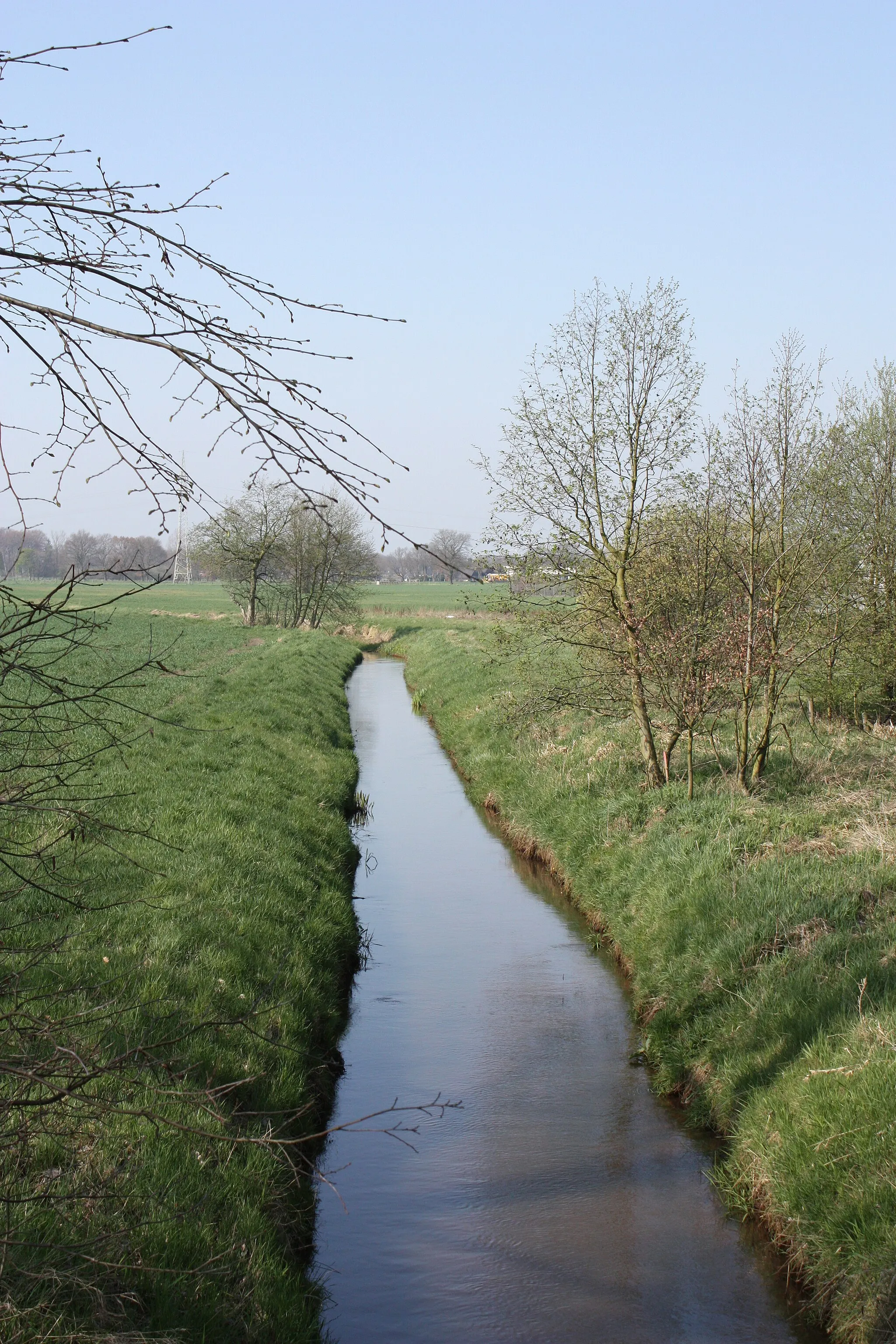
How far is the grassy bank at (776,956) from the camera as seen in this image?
19.0ft

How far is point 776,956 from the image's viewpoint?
8.37 m

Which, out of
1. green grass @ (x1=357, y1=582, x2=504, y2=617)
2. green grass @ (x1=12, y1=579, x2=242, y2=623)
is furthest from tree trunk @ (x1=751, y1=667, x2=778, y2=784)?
green grass @ (x1=12, y1=579, x2=242, y2=623)

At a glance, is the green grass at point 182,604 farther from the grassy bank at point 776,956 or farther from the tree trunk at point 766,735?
the tree trunk at point 766,735

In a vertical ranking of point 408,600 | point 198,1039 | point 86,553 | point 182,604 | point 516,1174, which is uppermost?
point 408,600

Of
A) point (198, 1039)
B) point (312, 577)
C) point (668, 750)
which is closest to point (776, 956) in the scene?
point (198, 1039)

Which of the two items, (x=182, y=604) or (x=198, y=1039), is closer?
(x=198, y=1039)

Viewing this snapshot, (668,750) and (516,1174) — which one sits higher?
(668,750)

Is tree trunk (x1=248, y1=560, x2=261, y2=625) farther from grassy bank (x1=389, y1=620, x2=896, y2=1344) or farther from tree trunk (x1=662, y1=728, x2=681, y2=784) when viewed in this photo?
tree trunk (x1=662, y1=728, x2=681, y2=784)

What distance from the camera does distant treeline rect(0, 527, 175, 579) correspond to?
3.20 meters

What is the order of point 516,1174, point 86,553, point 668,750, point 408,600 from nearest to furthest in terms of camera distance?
point 86,553 → point 516,1174 → point 668,750 → point 408,600

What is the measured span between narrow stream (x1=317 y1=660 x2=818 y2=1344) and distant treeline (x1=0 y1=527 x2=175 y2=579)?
4097 millimetres

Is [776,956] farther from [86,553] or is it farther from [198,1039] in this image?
[86,553]

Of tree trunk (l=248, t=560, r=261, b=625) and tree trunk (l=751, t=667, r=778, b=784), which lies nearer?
tree trunk (l=751, t=667, r=778, b=784)

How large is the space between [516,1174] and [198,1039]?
7.66 feet
